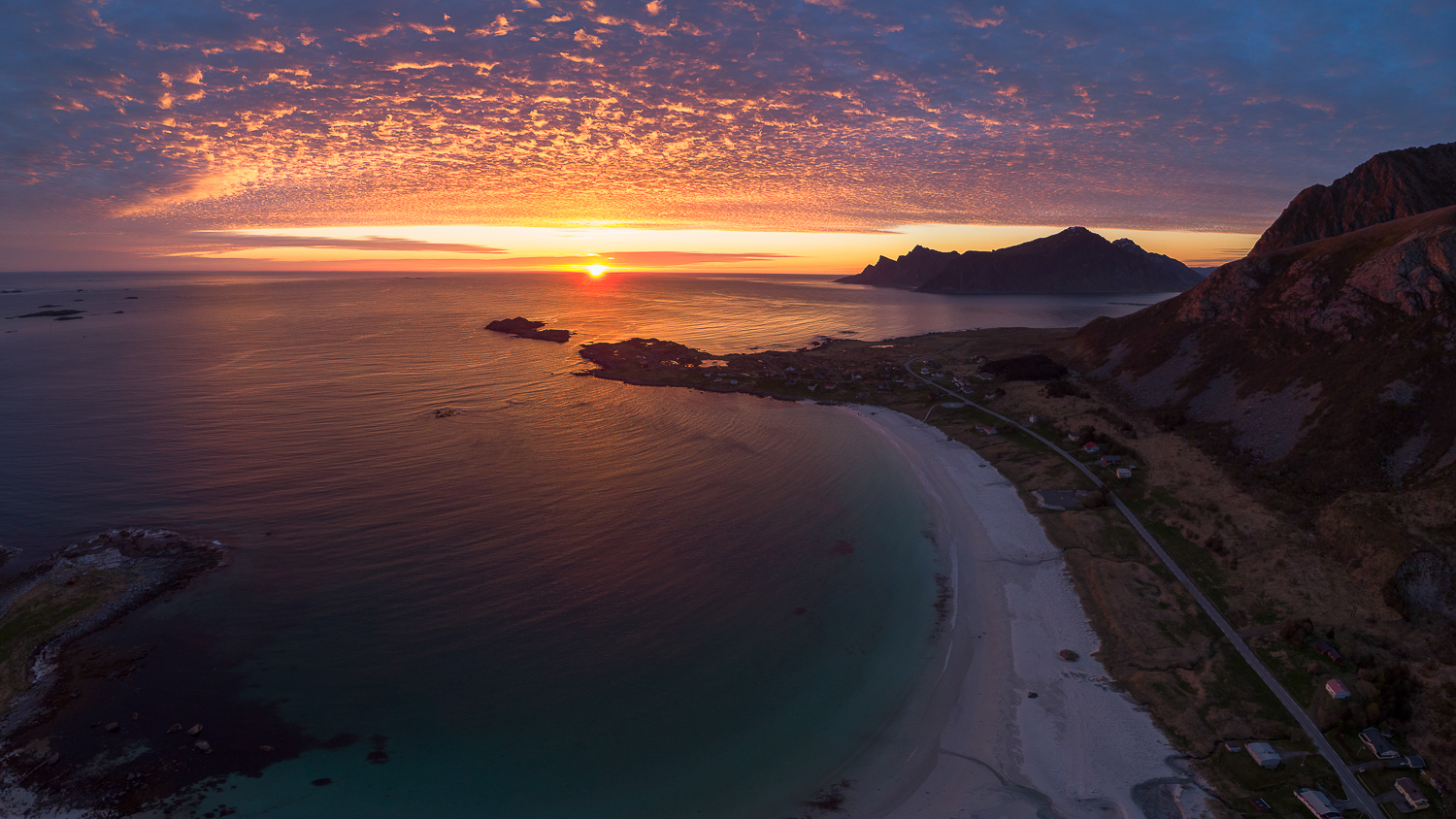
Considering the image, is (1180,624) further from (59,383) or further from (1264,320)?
(59,383)

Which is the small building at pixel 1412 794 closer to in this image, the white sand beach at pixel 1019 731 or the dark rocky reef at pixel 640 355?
the white sand beach at pixel 1019 731

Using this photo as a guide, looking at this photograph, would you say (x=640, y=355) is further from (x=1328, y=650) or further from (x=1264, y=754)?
(x=1264, y=754)

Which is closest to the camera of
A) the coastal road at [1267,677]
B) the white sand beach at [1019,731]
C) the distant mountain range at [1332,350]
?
the coastal road at [1267,677]

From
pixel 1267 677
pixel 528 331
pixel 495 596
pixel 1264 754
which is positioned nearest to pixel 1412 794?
pixel 1264 754

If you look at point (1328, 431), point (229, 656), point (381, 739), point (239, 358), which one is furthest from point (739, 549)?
point (239, 358)

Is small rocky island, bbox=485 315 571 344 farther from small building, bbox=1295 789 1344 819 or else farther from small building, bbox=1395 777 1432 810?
small building, bbox=1395 777 1432 810

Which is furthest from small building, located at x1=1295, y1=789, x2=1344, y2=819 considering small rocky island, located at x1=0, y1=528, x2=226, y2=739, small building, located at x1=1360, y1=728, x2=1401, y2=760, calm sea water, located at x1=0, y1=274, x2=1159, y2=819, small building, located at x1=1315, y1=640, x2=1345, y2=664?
small rocky island, located at x1=0, y1=528, x2=226, y2=739

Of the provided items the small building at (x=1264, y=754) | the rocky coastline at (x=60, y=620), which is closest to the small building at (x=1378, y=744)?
the small building at (x=1264, y=754)
